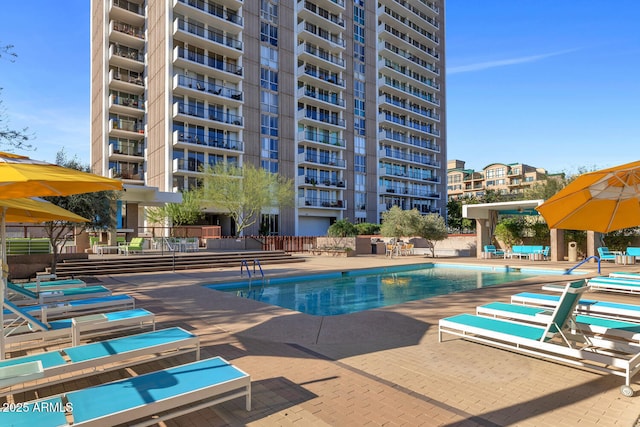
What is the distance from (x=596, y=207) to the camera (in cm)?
522

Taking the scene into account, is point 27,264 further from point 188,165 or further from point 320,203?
point 320,203

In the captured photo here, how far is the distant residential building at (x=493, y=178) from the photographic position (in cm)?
9488

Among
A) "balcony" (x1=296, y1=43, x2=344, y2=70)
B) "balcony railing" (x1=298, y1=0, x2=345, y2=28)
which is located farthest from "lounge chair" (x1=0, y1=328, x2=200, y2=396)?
"balcony railing" (x1=298, y1=0, x2=345, y2=28)

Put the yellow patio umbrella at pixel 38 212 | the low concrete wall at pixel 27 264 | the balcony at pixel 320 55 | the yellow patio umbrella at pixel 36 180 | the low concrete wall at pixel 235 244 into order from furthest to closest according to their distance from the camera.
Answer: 1. the balcony at pixel 320 55
2. the low concrete wall at pixel 235 244
3. the low concrete wall at pixel 27 264
4. the yellow patio umbrella at pixel 38 212
5. the yellow patio umbrella at pixel 36 180

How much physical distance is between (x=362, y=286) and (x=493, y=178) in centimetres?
9756

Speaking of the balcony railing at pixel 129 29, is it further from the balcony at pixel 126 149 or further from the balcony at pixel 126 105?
the balcony at pixel 126 149

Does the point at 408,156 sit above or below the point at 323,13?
below

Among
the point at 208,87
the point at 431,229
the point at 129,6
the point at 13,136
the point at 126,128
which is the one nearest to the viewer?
the point at 13,136

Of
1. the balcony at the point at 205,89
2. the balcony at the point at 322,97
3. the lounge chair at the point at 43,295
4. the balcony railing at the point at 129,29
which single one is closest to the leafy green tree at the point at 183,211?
the balcony at the point at 205,89

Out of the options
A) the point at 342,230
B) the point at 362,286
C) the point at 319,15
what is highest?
the point at 319,15

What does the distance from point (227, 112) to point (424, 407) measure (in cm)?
3733

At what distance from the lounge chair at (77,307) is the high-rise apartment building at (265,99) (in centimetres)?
1982

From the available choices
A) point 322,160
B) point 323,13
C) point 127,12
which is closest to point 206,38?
point 127,12

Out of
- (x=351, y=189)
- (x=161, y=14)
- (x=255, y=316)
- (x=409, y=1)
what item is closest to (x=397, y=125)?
(x=351, y=189)
